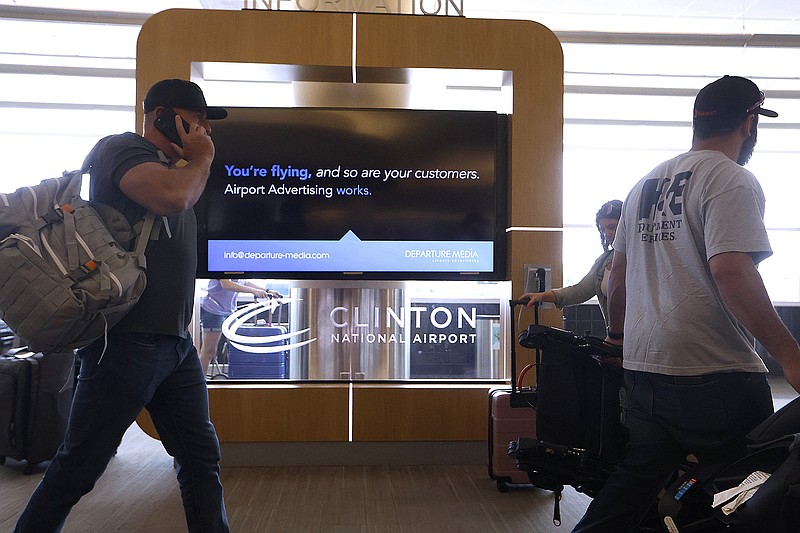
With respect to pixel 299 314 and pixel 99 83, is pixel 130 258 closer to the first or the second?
pixel 299 314

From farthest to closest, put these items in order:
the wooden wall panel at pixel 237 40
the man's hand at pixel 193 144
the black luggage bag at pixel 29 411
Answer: the wooden wall panel at pixel 237 40 < the black luggage bag at pixel 29 411 < the man's hand at pixel 193 144

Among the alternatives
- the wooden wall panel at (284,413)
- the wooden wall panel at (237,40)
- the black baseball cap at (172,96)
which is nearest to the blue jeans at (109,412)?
the black baseball cap at (172,96)

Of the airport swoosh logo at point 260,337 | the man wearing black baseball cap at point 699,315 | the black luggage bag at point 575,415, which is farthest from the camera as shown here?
the airport swoosh logo at point 260,337

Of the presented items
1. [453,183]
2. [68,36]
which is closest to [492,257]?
[453,183]

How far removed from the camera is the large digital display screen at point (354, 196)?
4277 millimetres

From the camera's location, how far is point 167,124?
85.7 inches

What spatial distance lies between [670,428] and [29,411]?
3.59m

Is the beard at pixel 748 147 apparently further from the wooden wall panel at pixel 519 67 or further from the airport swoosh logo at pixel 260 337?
the airport swoosh logo at pixel 260 337

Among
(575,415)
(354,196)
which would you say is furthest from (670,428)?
(354,196)

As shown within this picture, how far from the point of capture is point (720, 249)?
1.72 metres

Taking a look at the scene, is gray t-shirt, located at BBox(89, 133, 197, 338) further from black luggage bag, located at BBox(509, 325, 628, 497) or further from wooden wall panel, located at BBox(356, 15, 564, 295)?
wooden wall panel, located at BBox(356, 15, 564, 295)

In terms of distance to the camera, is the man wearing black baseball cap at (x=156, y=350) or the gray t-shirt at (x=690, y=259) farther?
the man wearing black baseball cap at (x=156, y=350)

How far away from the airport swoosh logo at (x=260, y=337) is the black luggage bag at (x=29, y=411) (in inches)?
37.2

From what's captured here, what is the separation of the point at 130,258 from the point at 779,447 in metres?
1.65
